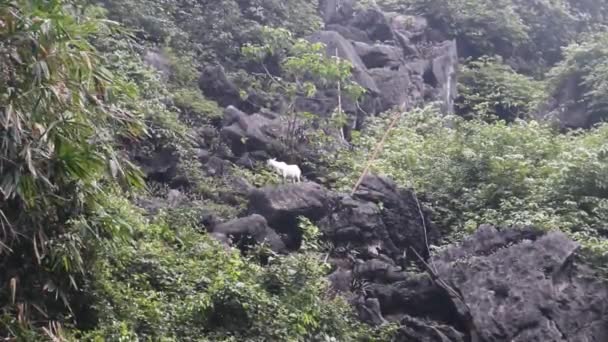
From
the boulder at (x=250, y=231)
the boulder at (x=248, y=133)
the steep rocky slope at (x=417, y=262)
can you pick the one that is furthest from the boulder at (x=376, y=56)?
the boulder at (x=250, y=231)

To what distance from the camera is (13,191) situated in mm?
5449

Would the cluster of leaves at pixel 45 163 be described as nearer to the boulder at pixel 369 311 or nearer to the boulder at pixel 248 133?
the boulder at pixel 369 311

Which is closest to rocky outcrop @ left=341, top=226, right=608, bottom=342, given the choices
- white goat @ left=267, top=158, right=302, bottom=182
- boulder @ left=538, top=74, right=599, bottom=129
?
white goat @ left=267, top=158, right=302, bottom=182

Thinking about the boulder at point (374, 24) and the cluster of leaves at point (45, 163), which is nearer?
the cluster of leaves at point (45, 163)

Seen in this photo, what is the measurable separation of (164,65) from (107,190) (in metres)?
7.37

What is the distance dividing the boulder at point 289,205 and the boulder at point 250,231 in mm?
396

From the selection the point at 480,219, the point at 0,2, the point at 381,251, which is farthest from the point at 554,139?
the point at 0,2

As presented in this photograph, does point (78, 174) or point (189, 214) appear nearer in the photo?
point (78, 174)

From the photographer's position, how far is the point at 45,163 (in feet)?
18.9

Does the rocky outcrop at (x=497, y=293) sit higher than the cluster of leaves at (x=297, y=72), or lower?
higher

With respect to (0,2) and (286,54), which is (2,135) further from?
(286,54)

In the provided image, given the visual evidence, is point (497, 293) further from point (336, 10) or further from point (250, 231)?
point (336, 10)

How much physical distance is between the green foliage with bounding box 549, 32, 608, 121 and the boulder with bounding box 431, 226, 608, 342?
304 inches

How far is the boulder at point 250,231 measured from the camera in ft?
30.5
